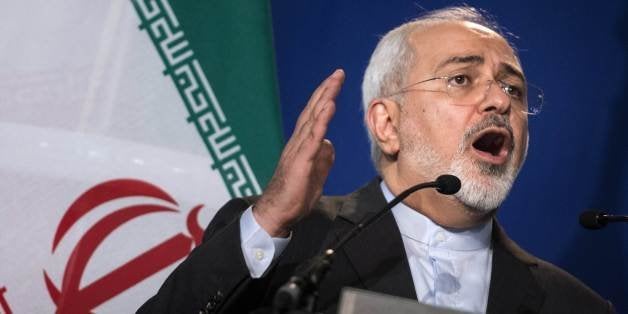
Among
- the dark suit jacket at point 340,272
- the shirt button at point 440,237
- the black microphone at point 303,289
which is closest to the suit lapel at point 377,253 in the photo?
the dark suit jacket at point 340,272

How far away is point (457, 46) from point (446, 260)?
1.69ft

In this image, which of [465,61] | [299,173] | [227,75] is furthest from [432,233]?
[227,75]

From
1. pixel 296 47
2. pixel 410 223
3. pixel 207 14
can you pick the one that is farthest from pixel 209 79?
pixel 410 223

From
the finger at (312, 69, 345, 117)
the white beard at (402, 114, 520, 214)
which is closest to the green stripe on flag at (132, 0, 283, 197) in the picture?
the white beard at (402, 114, 520, 214)

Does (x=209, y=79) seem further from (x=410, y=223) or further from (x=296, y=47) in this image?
(x=410, y=223)

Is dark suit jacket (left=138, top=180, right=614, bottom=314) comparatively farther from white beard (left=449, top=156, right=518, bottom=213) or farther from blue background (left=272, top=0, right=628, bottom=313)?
blue background (left=272, top=0, right=628, bottom=313)

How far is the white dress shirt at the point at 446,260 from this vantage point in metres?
2.09

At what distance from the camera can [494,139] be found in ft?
7.04

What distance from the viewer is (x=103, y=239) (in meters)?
2.22

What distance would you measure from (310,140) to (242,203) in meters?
0.35

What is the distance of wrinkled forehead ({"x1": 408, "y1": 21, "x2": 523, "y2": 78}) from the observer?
2203mm

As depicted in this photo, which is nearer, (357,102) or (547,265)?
(547,265)

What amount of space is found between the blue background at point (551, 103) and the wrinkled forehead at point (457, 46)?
0.38 meters

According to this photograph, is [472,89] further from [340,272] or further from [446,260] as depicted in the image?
[340,272]
